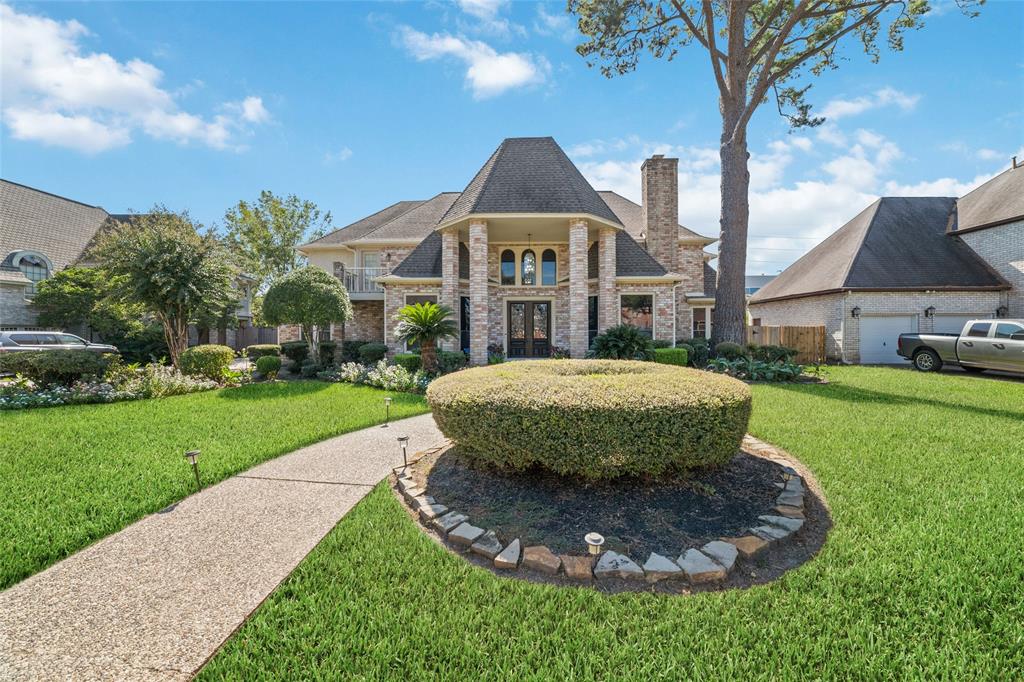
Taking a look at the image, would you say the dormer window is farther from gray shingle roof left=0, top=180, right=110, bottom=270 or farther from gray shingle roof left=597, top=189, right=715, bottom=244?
gray shingle roof left=0, top=180, right=110, bottom=270

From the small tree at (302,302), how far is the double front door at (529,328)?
5979 millimetres

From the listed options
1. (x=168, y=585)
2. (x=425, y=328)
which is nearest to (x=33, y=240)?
(x=425, y=328)

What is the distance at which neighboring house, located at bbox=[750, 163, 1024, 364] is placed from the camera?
1449 cm

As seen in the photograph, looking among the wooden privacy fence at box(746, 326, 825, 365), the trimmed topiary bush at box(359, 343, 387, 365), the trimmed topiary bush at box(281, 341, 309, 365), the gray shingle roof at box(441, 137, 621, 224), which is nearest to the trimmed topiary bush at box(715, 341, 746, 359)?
the wooden privacy fence at box(746, 326, 825, 365)

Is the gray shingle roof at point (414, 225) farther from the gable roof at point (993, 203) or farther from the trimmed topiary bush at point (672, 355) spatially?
the gable roof at point (993, 203)

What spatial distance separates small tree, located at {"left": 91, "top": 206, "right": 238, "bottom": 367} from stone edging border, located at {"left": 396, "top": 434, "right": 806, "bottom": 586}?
11473mm

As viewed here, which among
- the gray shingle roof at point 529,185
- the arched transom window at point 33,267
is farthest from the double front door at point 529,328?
the arched transom window at point 33,267

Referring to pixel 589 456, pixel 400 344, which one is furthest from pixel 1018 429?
pixel 400 344

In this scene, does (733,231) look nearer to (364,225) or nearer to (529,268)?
(529,268)

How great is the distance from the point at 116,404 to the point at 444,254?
896cm

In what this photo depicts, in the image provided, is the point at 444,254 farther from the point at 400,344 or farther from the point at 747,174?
the point at 747,174

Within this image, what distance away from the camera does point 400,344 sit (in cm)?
1404

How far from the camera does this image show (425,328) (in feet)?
34.8

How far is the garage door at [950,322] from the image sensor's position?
1473 centimetres
